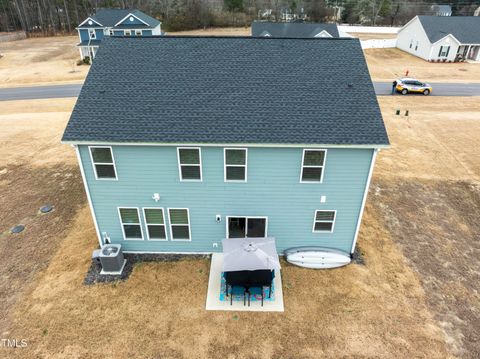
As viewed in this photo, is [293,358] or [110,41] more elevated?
[110,41]

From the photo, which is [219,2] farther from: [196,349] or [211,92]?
[196,349]

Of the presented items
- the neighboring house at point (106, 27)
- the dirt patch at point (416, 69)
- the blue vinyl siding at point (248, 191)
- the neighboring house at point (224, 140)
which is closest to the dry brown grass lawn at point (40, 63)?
the neighboring house at point (106, 27)

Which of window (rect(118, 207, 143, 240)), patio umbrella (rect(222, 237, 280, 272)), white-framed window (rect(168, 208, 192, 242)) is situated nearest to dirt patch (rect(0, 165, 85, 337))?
window (rect(118, 207, 143, 240))

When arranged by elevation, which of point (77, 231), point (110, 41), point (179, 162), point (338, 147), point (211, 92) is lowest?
point (77, 231)

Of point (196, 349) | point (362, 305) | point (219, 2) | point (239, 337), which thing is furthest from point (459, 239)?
point (219, 2)

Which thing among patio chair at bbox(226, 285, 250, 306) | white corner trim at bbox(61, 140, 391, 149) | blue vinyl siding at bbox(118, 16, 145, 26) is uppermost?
blue vinyl siding at bbox(118, 16, 145, 26)

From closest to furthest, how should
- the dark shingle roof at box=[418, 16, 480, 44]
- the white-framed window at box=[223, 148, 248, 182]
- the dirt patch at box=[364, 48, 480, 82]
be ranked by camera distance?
the white-framed window at box=[223, 148, 248, 182] < the dirt patch at box=[364, 48, 480, 82] < the dark shingle roof at box=[418, 16, 480, 44]

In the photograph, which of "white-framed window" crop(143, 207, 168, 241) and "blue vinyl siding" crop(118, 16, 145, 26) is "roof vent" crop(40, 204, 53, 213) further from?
"blue vinyl siding" crop(118, 16, 145, 26)
